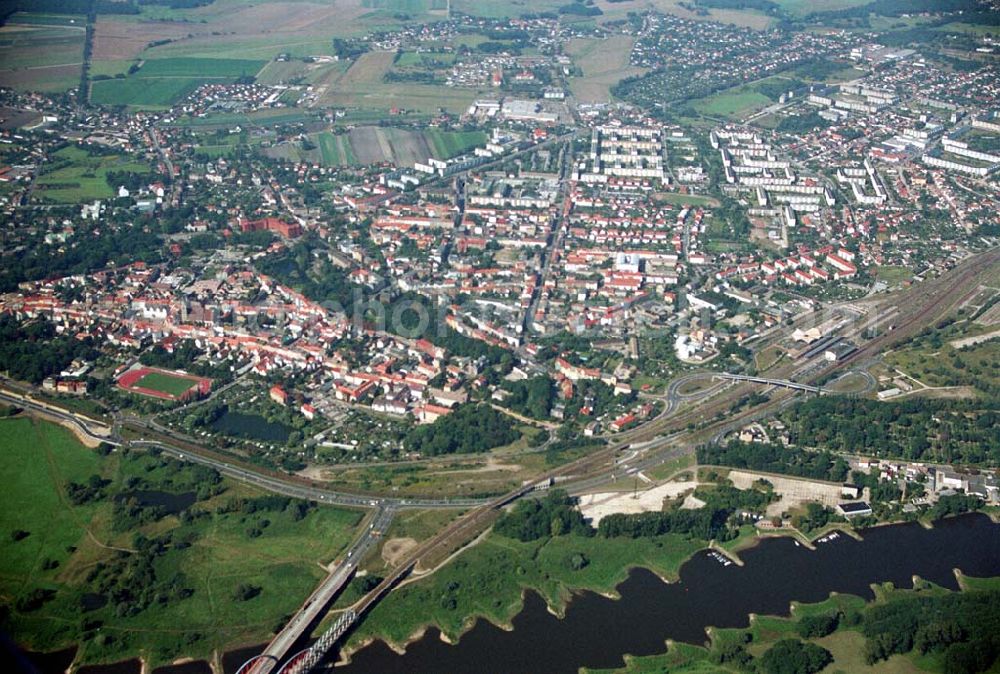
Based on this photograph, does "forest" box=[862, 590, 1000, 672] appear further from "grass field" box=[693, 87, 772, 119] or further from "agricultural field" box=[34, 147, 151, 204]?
"grass field" box=[693, 87, 772, 119]

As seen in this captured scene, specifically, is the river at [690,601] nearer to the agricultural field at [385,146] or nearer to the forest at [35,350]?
the forest at [35,350]

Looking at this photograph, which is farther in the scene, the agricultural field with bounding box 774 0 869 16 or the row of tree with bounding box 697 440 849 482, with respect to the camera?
the agricultural field with bounding box 774 0 869 16

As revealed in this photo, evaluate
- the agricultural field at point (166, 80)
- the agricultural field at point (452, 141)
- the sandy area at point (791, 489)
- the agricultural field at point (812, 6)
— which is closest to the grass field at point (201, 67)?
the agricultural field at point (166, 80)

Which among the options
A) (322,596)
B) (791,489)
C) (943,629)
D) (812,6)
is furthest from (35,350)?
(812,6)

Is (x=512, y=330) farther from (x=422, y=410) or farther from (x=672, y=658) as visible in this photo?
(x=672, y=658)

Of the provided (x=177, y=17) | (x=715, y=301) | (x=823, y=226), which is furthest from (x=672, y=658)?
(x=177, y=17)

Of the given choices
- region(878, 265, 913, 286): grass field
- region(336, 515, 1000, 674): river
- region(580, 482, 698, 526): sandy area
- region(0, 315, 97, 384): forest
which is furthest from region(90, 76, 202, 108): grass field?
region(336, 515, 1000, 674): river
